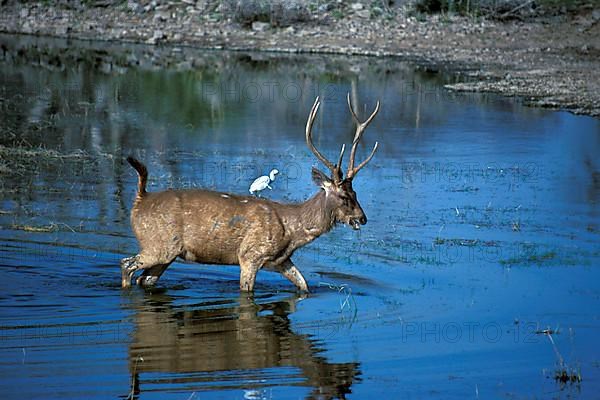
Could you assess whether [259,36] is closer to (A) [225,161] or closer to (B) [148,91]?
(B) [148,91]

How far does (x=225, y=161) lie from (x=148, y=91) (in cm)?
864

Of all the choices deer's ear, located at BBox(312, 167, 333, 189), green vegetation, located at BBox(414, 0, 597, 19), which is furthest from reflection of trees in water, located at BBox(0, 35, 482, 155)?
deer's ear, located at BBox(312, 167, 333, 189)

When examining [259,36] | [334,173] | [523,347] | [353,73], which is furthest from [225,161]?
[259,36]

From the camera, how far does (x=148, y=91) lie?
26.6 m

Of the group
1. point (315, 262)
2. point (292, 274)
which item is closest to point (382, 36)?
point (315, 262)

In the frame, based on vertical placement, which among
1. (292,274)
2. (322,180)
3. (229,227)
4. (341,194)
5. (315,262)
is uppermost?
(322,180)

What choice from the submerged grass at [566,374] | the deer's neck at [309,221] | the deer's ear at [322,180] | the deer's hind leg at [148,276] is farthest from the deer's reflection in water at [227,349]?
the submerged grass at [566,374]

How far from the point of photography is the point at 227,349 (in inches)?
365

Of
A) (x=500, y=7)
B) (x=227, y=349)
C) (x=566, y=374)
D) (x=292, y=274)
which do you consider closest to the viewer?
(x=566, y=374)

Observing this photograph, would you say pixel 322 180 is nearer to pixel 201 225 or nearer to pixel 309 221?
pixel 309 221

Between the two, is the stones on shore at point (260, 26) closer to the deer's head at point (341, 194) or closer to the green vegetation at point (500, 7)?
the green vegetation at point (500, 7)

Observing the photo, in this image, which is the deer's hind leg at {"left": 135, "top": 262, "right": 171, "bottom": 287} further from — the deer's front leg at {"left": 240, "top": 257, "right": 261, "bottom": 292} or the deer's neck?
the deer's neck

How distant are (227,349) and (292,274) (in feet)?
7.33

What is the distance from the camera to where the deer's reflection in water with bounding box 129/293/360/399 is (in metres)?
8.41
